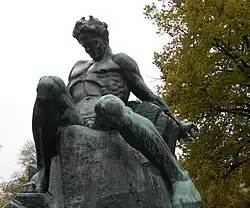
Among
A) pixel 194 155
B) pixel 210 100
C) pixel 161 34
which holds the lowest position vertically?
pixel 194 155

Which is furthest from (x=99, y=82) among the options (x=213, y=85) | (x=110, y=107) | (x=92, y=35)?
(x=213, y=85)

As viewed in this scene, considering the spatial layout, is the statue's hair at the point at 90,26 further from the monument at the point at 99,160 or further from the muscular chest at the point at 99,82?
the monument at the point at 99,160

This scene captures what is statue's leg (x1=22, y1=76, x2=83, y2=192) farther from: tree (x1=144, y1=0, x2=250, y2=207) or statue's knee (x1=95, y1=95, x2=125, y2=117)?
tree (x1=144, y1=0, x2=250, y2=207)

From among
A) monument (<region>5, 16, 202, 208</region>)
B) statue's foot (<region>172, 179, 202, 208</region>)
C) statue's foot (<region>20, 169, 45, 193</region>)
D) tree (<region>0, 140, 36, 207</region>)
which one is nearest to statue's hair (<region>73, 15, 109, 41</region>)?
monument (<region>5, 16, 202, 208</region>)

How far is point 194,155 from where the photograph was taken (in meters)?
15.2

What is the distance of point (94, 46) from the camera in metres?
4.61

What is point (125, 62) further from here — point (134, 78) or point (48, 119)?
point (48, 119)

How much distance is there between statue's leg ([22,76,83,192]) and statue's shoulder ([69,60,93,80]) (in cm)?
67

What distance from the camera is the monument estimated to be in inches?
151

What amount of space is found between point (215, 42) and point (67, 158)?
11.6 metres

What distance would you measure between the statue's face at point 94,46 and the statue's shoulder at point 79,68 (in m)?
0.10

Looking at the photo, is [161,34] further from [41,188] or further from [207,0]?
[41,188]

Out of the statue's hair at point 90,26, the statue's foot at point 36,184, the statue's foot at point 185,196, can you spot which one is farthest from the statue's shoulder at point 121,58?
the statue's foot at point 185,196

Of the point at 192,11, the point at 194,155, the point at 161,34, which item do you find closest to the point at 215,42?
the point at 192,11
